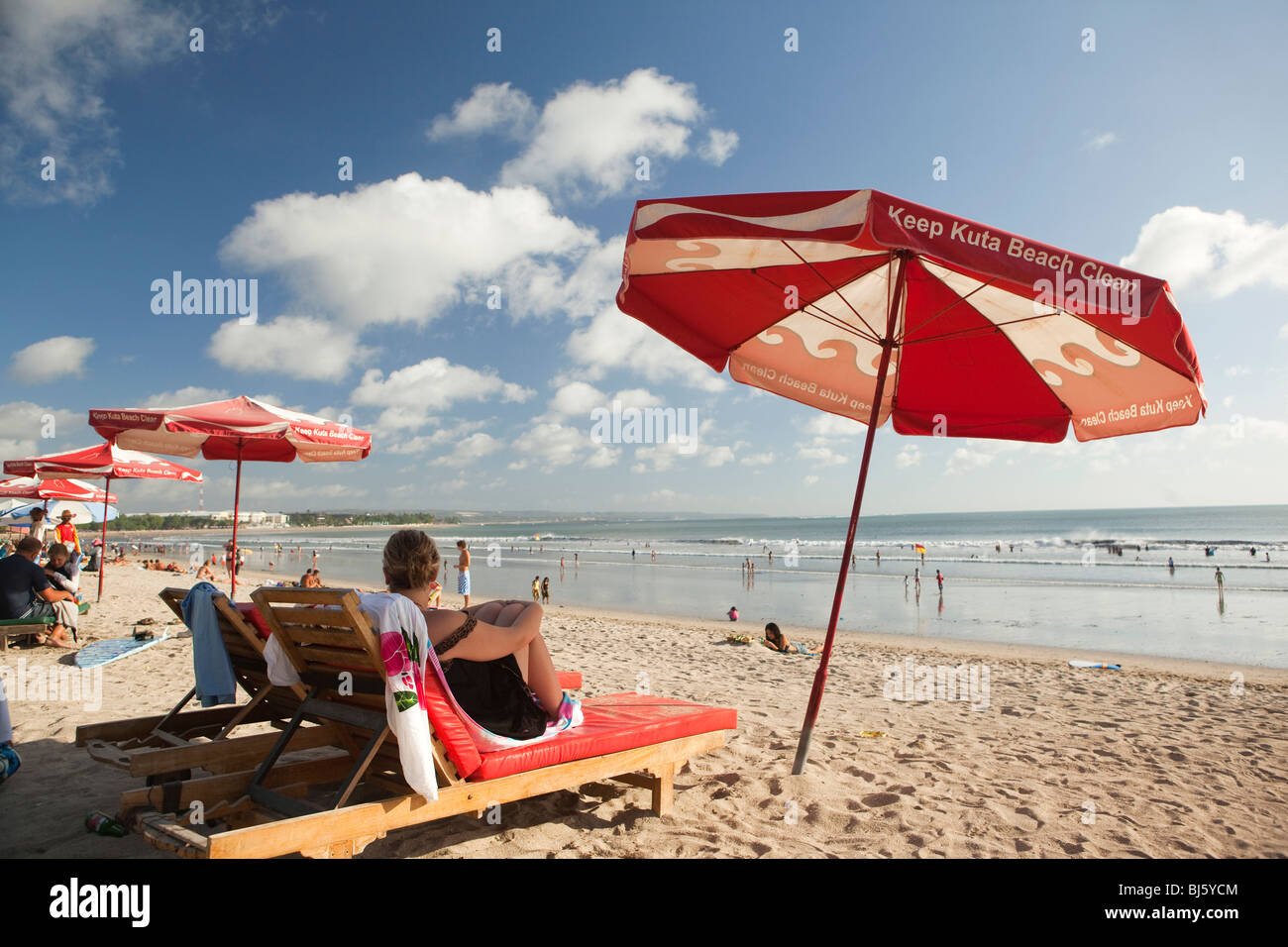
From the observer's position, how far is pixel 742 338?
4867 millimetres

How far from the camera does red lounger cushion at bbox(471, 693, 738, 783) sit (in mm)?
3107

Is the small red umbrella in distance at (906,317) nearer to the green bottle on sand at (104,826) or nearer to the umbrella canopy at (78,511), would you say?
the green bottle on sand at (104,826)

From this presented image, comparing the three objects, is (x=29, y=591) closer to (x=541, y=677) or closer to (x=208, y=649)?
(x=208, y=649)

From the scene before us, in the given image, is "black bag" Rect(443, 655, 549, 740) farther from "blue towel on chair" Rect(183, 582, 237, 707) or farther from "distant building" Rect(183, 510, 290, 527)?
"distant building" Rect(183, 510, 290, 527)

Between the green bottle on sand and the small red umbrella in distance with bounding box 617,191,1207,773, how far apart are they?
354cm

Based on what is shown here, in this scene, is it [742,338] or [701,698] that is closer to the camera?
[742,338]

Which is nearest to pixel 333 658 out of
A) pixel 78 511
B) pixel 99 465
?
pixel 99 465

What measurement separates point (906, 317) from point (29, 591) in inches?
Answer: 388

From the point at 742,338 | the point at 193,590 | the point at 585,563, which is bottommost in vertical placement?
the point at 585,563

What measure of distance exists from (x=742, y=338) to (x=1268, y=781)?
175 inches

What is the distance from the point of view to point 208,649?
3.87m

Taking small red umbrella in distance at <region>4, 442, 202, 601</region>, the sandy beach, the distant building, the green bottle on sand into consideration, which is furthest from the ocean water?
the distant building
